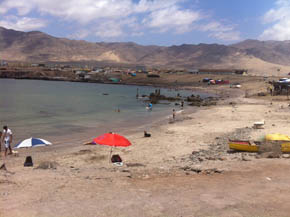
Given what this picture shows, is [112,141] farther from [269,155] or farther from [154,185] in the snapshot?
[269,155]

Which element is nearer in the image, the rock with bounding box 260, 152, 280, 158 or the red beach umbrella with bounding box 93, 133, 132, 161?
the red beach umbrella with bounding box 93, 133, 132, 161

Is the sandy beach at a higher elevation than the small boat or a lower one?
lower

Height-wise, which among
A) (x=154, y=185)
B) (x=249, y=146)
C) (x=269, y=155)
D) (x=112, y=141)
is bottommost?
(x=154, y=185)

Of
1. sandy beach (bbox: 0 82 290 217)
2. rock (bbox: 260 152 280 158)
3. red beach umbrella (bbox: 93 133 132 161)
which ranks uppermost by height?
red beach umbrella (bbox: 93 133 132 161)

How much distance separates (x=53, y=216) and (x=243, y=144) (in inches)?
478

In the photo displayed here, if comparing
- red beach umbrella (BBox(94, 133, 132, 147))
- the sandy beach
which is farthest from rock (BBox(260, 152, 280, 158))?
red beach umbrella (BBox(94, 133, 132, 147))

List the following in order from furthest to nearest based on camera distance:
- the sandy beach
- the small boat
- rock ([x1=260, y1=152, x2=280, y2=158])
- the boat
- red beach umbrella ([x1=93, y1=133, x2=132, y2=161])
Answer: the small boat
the boat
rock ([x1=260, y1=152, x2=280, y2=158])
red beach umbrella ([x1=93, y1=133, x2=132, y2=161])
the sandy beach

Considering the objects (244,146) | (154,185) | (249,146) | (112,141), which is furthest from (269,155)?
(112,141)

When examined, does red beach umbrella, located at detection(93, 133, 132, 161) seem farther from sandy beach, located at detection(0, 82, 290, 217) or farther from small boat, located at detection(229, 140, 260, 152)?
small boat, located at detection(229, 140, 260, 152)

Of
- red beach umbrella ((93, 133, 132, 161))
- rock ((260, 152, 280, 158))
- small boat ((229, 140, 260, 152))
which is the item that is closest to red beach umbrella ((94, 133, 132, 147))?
red beach umbrella ((93, 133, 132, 161))

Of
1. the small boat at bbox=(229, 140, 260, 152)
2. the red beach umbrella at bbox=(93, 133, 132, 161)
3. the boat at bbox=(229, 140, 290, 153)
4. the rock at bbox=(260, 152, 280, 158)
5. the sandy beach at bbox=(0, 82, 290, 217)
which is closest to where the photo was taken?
the sandy beach at bbox=(0, 82, 290, 217)

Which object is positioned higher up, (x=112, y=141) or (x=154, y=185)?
(x=112, y=141)

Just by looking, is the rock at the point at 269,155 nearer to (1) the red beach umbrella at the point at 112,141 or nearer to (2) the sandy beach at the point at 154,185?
(2) the sandy beach at the point at 154,185

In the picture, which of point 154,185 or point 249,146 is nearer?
point 154,185
